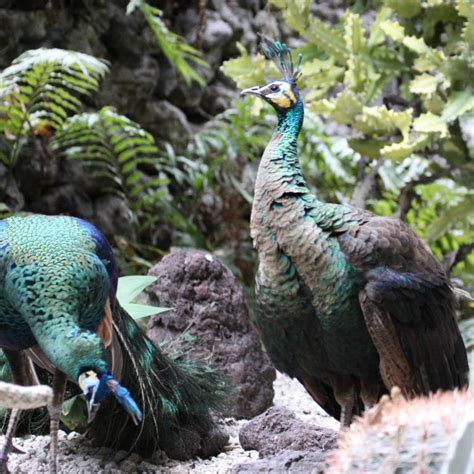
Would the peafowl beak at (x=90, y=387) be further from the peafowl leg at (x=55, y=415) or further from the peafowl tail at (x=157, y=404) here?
the peafowl tail at (x=157, y=404)

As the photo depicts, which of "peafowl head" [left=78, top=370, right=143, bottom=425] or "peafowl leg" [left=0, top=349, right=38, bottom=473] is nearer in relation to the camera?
"peafowl head" [left=78, top=370, right=143, bottom=425]

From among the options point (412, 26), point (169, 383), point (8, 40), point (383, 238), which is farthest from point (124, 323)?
point (412, 26)

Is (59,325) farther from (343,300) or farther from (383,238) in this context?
(383,238)

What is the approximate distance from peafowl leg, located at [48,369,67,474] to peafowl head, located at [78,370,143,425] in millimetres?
407

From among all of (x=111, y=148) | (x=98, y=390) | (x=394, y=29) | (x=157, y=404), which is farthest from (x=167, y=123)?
(x=98, y=390)

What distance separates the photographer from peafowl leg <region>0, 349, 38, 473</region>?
2.42 meters

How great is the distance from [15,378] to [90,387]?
0.77 m

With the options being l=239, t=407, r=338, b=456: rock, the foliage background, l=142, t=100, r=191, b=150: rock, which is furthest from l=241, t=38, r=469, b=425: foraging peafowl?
l=142, t=100, r=191, b=150: rock

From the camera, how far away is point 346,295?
229 cm

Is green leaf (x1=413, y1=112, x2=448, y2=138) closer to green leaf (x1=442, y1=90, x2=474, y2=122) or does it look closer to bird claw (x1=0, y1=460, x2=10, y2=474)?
green leaf (x1=442, y1=90, x2=474, y2=122)

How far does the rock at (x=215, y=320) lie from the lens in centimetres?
332

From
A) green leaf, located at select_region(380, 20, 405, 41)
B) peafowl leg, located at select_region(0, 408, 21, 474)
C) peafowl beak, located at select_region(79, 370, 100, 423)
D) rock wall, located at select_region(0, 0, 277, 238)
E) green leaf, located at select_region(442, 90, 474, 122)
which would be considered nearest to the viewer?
peafowl beak, located at select_region(79, 370, 100, 423)

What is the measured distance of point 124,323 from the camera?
8.84ft

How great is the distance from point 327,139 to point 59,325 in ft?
13.9
